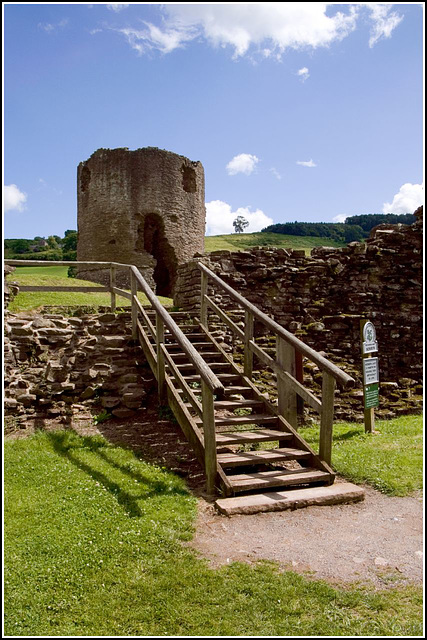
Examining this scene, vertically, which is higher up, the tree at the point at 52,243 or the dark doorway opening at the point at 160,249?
the tree at the point at 52,243

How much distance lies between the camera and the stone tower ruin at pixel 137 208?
21.9 meters

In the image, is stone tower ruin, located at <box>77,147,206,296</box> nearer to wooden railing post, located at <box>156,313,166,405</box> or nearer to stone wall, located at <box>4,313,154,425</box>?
stone wall, located at <box>4,313,154,425</box>

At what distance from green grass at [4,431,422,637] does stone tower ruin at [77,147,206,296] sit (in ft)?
54.9

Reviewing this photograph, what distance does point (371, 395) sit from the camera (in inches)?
337

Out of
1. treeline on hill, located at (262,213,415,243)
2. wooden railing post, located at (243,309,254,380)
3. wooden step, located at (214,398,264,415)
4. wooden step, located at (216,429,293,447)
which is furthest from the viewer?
treeline on hill, located at (262,213,415,243)

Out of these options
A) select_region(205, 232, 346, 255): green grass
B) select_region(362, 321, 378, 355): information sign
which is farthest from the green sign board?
select_region(205, 232, 346, 255): green grass

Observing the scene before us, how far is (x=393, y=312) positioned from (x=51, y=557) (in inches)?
414

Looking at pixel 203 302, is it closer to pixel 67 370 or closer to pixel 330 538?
pixel 67 370

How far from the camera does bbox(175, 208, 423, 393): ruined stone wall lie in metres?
11.3

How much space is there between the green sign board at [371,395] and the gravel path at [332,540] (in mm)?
2984

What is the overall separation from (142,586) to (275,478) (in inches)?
96.2

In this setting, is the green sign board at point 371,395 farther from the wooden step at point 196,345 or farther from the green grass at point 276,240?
the green grass at point 276,240

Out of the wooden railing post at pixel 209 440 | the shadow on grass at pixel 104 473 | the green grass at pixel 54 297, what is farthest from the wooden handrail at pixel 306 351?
the green grass at pixel 54 297

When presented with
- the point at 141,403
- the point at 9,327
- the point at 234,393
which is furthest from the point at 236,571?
the point at 9,327
